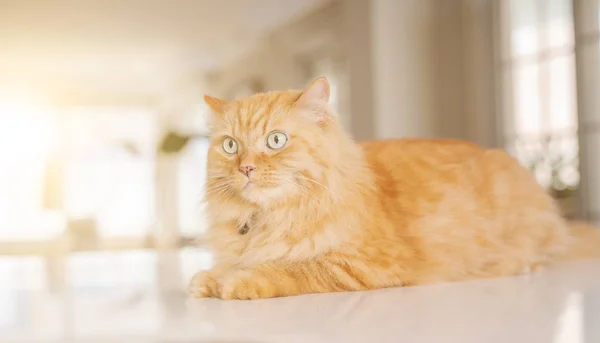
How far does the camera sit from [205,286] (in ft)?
5.02

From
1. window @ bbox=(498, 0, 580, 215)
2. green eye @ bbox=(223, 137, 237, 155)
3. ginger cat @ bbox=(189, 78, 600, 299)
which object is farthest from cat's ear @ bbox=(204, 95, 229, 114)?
window @ bbox=(498, 0, 580, 215)

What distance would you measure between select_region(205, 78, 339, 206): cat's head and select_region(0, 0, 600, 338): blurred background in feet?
0.77

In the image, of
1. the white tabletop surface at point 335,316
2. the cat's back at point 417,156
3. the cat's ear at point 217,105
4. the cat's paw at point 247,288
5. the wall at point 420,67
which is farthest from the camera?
the wall at point 420,67

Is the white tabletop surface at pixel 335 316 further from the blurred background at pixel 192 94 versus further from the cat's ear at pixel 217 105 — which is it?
the cat's ear at pixel 217 105

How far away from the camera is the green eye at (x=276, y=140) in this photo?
1511 mm

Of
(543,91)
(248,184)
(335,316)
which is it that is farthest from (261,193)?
(543,91)

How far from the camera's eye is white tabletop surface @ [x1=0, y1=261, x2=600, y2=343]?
3.45 ft

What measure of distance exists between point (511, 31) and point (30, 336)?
3920 mm

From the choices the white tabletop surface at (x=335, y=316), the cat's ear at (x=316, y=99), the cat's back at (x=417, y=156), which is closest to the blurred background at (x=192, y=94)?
the white tabletop surface at (x=335, y=316)

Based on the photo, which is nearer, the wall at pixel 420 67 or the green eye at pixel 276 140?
the green eye at pixel 276 140

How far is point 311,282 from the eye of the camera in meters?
1.51

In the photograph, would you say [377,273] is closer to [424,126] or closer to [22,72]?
[424,126]

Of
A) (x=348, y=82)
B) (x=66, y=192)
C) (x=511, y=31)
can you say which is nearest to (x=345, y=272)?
(x=511, y=31)

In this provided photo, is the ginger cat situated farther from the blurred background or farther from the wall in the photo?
the wall
